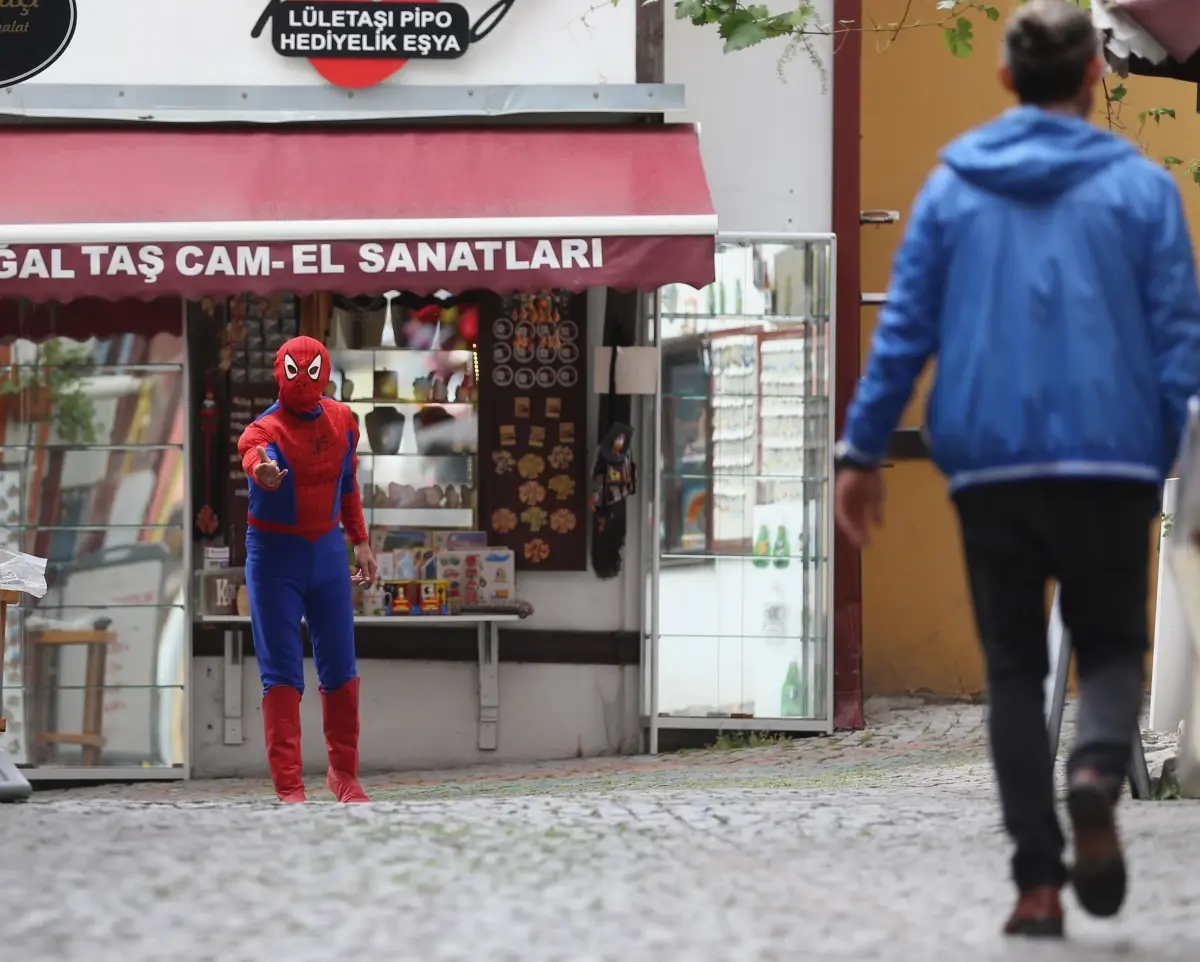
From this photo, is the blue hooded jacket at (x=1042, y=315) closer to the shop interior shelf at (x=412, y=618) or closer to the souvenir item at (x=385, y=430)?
the shop interior shelf at (x=412, y=618)

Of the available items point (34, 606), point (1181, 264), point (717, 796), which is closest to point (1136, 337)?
point (1181, 264)

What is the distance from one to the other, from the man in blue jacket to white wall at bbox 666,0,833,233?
22.9 feet

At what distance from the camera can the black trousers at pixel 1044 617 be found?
13.0 feet

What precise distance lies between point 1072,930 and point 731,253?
7.17 m

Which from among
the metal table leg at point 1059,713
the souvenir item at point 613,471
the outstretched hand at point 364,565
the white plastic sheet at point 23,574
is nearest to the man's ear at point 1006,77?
the metal table leg at point 1059,713

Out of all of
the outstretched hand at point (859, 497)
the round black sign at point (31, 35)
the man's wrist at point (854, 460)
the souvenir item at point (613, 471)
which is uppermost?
the round black sign at point (31, 35)

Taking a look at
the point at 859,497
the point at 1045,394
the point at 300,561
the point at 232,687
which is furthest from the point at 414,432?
the point at 1045,394

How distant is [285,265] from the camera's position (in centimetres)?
934

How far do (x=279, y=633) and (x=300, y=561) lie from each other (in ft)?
0.93

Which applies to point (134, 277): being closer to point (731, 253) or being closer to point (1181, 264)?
point (731, 253)

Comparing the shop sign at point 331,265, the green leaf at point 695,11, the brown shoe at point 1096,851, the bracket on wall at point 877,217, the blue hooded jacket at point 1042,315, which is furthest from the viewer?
the bracket on wall at point 877,217

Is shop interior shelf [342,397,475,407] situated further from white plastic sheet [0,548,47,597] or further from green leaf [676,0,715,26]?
green leaf [676,0,715,26]

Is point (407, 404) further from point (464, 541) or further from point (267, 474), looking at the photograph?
point (267, 474)

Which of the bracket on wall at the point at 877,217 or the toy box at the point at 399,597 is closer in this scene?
the toy box at the point at 399,597
